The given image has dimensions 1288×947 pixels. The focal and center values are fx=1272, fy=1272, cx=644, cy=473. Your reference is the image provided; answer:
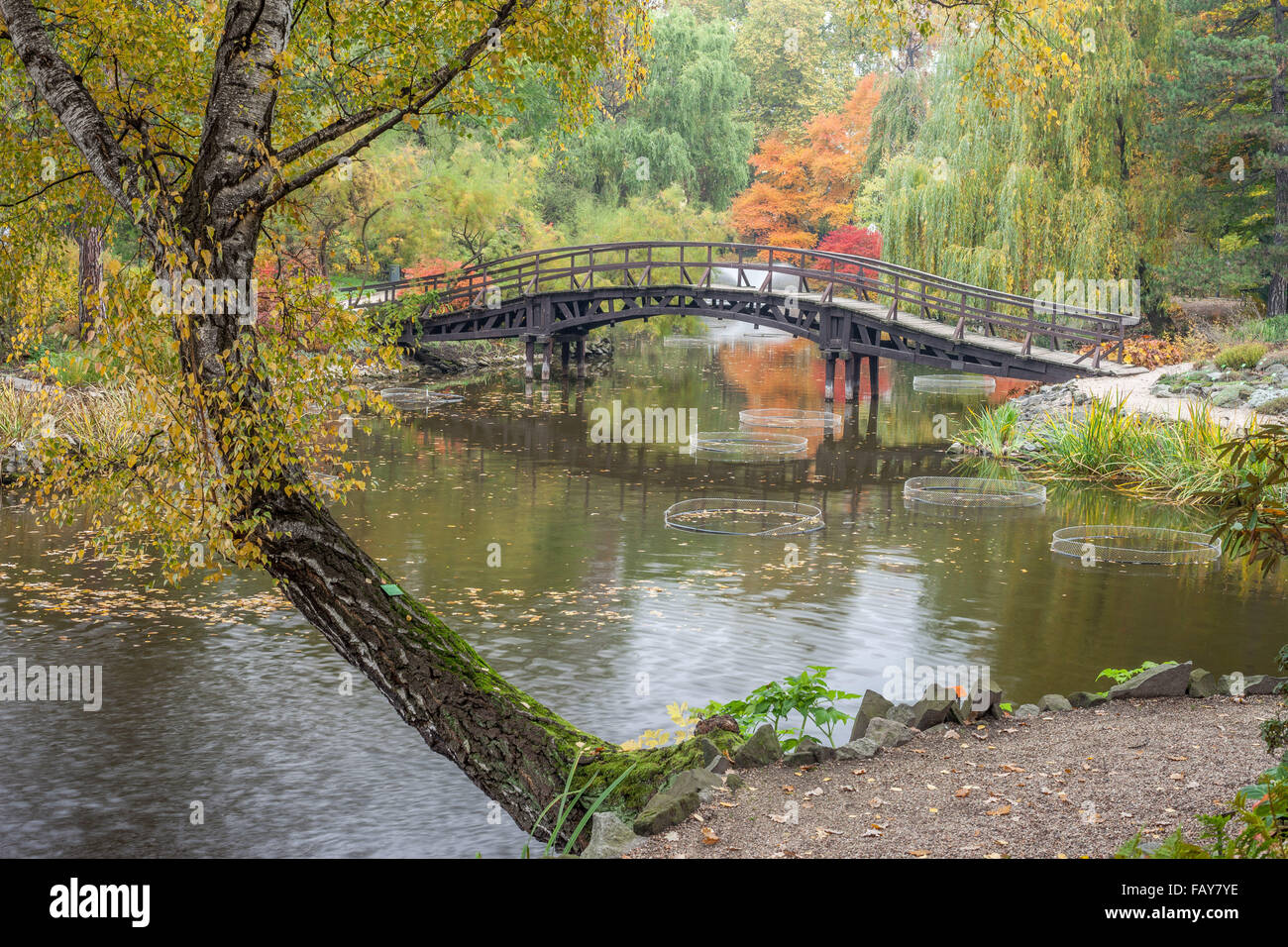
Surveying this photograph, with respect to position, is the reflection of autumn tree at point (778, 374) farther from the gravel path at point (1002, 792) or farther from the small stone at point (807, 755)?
the small stone at point (807, 755)

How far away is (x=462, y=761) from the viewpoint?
6410mm

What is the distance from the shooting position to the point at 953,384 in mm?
32625

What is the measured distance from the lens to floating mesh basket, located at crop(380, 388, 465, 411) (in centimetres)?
2646

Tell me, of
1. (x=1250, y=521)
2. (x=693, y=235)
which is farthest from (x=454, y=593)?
(x=693, y=235)

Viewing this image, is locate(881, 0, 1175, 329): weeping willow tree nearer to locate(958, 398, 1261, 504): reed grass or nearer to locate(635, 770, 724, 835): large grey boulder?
locate(958, 398, 1261, 504): reed grass

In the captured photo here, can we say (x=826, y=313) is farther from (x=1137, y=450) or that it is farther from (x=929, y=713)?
(x=929, y=713)

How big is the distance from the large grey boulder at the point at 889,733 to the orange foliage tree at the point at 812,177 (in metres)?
41.8

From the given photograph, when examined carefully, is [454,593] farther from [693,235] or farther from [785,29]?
[785,29]

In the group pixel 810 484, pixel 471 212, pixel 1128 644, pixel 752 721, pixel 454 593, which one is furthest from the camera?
pixel 471 212

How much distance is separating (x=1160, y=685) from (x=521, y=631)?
520cm

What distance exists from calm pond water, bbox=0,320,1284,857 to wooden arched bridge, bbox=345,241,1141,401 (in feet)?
20.7

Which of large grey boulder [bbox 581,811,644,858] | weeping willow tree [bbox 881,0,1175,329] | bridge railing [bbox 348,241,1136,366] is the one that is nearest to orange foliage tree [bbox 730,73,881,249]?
bridge railing [bbox 348,241,1136,366]
